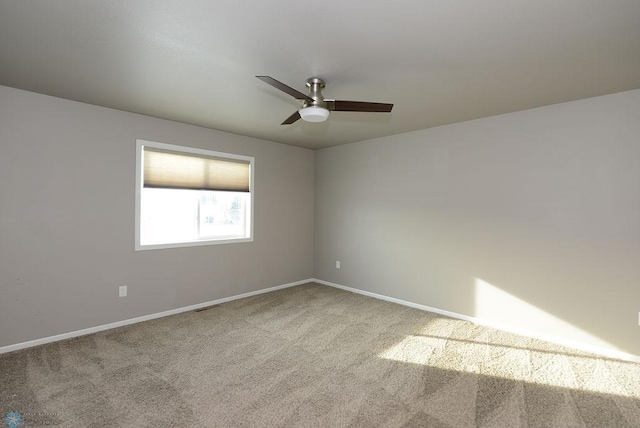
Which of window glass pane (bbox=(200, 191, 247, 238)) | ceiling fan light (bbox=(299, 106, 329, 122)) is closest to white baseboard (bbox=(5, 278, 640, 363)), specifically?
window glass pane (bbox=(200, 191, 247, 238))

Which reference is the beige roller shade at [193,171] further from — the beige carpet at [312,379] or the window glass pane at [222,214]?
the beige carpet at [312,379]

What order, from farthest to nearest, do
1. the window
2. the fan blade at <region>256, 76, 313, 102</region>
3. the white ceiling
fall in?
the window < the fan blade at <region>256, 76, 313, 102</region> < the white ceiling

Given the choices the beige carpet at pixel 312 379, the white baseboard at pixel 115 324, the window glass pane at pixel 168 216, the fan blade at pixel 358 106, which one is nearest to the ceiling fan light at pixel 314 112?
the fan blade at pixel 358 106

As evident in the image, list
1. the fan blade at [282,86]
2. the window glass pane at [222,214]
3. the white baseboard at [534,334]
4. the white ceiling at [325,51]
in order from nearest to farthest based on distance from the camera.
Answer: the white ceiling at [325,51]
the fan blade at [282,86]
the white baseboard at [534,334]
the window glass pane at [222,214]

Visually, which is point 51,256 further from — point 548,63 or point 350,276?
point 548,63

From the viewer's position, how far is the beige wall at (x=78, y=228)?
294cm

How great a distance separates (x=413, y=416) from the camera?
2061 mm

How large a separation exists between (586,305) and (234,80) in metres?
4.06

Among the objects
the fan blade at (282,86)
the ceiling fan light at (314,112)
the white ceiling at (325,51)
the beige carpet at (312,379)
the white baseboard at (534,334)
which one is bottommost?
the beige carpet at (312,379)

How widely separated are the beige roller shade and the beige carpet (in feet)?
5.78

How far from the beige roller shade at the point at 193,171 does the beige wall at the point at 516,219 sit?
187cm

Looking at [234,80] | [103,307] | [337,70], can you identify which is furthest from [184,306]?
[337,70]

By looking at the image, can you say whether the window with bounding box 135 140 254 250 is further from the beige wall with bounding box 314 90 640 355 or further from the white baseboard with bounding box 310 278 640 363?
the white baseboard with bounding box 310 278 640 363

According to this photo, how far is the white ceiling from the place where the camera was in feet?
5.76
